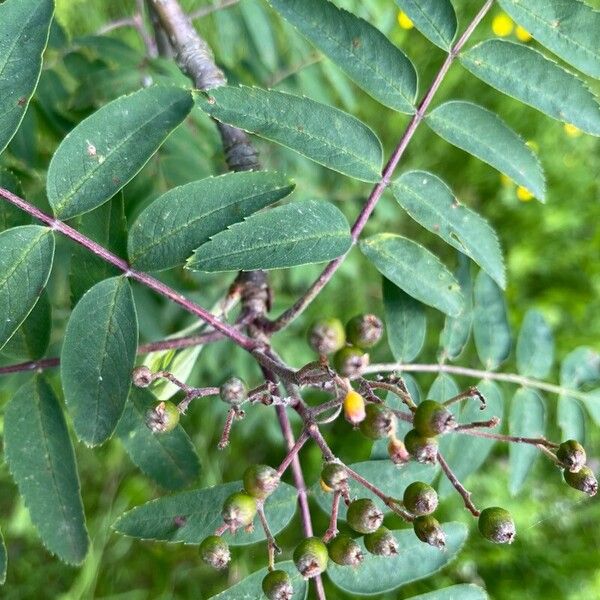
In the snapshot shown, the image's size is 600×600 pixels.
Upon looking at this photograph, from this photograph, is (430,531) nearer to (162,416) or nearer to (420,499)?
Answer: (420,499)

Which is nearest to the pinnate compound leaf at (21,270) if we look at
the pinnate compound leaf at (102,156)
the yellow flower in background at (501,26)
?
the pinnate compound leaf at (102,156)

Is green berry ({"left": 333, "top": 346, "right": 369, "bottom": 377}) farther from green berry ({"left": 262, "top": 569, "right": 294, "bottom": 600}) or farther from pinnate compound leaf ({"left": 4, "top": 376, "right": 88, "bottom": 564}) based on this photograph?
pinnate compound leaf ({"left": 4, "top": 376, "right": 88, "bottom": 564})

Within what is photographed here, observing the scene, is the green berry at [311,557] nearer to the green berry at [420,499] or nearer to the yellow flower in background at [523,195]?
the green berry at [420,499]

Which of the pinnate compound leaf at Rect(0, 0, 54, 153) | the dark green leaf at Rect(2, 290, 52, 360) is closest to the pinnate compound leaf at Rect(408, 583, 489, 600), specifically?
the dark green leaf at Rect(2, 290, 52, 360)

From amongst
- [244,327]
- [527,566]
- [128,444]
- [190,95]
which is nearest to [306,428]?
[244,327]

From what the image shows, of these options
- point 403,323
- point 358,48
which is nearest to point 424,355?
point 403,323
